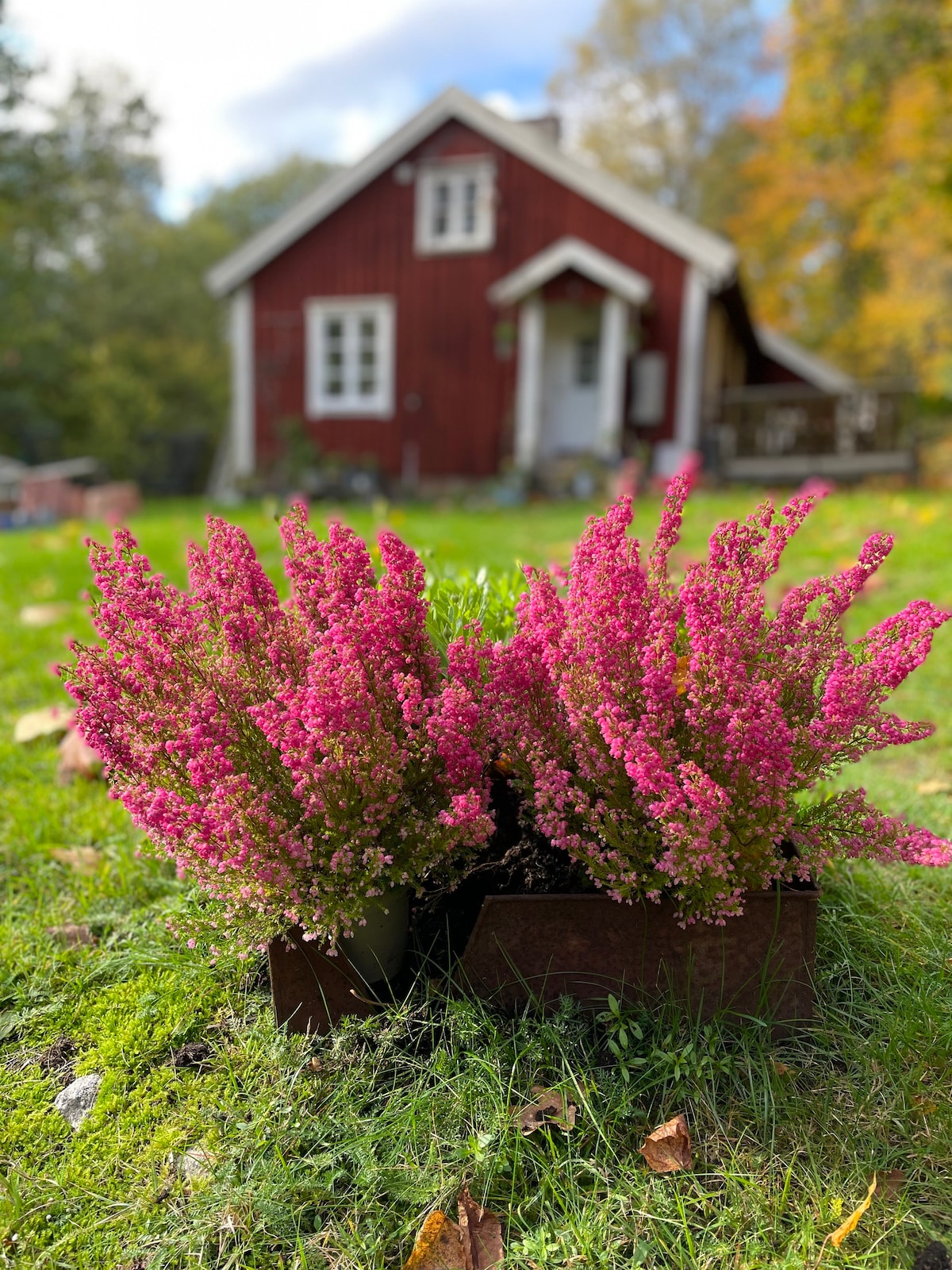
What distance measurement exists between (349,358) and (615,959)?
15.0 meters

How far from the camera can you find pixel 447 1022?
72.1 inches

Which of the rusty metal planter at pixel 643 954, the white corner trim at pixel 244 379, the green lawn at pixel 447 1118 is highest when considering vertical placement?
the white corner trim at pixel 244 379

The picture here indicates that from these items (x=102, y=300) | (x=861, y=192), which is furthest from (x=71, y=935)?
(x=102, y=300)

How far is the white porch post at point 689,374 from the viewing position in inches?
551

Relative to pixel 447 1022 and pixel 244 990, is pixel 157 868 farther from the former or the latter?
pixel 447 1022

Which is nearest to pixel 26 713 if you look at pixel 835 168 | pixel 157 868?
pixel 157 868

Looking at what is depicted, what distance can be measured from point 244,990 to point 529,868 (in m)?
0.67

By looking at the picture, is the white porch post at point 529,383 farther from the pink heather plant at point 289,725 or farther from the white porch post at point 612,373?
the pink heather plant at point 289,725

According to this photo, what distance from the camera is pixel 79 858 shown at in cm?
264

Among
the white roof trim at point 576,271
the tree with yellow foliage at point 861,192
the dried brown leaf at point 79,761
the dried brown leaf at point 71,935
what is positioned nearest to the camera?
the dried brown leaf at point 71,935

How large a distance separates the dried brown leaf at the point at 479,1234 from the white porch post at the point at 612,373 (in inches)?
517

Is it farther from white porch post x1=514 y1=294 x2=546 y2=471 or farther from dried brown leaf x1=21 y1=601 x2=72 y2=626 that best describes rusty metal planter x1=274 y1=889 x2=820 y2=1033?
white porch post x1=514 y1=294 x2=546 y2=471

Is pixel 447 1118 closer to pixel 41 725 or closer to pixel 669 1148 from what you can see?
pixel 669 1148

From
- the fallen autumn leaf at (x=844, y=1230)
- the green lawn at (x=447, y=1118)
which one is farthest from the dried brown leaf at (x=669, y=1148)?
the fallen autumn leaf at (x=844, y=1230)
